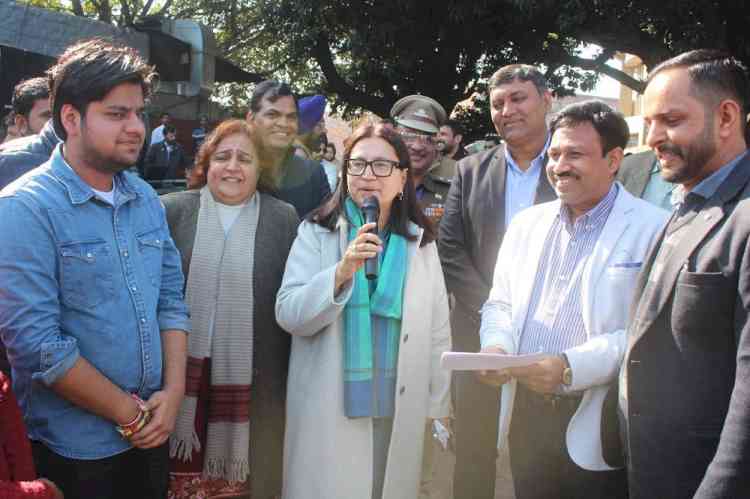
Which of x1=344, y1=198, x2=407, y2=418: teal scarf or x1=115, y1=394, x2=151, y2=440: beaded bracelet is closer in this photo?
x1=115, y1=394, x2=151, y2=440: beaded bracelet

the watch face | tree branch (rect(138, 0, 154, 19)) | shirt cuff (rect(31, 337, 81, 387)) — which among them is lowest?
the watch face

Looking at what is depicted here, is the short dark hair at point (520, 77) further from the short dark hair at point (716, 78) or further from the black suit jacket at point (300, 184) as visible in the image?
the short dark hair at point (716, 78)

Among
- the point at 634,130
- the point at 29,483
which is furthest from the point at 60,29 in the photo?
the point at 634,130

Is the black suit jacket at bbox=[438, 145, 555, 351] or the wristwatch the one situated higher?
the black suit jacket at bbox=[438, 145, 555, 351]

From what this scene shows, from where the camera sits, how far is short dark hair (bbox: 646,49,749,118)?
199 cm

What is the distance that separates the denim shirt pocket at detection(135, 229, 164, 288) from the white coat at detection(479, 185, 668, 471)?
129cm

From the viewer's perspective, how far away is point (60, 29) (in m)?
8.21

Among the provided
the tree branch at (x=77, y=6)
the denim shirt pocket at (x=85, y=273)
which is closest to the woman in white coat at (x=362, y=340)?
the denim shirt pocket at (x=85, y=273)

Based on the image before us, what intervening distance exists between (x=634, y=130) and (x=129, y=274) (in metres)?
23.8

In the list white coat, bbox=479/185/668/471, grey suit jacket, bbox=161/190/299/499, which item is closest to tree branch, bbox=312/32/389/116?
grey suit jacket, bbox=161/190/299/499

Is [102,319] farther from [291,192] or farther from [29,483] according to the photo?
[291,192]

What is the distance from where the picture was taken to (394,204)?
2.99 m

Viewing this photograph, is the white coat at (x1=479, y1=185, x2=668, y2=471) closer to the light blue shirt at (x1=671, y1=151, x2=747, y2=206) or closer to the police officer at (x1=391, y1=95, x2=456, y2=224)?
the light blue shirt at (x1=671, y1=151, x2=747, y2=206)

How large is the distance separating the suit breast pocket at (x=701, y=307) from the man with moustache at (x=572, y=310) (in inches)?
20.9
